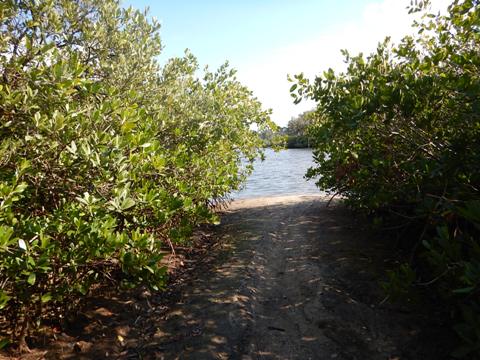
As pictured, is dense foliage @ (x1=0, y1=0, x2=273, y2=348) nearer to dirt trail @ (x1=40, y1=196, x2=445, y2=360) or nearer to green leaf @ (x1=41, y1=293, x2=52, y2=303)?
green leaf @ (x1=41, y1=293, x2=52, y2=303)

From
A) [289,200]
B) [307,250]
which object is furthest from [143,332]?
[289,200]

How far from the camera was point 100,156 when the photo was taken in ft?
10.9

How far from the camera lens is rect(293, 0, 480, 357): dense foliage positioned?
330cm

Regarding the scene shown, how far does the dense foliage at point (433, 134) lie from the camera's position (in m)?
3.30

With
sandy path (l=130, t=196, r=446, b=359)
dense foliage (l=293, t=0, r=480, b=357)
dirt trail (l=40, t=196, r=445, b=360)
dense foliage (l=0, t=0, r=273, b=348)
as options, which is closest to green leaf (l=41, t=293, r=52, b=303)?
dense foliage (l=0, t=0, r=273, b=348)

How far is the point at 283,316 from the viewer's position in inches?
190

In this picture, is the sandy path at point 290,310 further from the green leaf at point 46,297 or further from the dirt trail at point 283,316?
the green leaf at point 46,297

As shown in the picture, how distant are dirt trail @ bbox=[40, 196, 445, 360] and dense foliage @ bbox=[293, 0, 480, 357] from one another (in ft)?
2.53

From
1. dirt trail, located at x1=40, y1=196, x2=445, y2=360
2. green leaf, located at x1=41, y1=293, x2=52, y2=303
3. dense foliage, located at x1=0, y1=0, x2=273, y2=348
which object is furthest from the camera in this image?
dirt trail, located at x1=40, y1=196, x2=445, y2=360

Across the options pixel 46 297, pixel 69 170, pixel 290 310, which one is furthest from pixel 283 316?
pixel 69 170

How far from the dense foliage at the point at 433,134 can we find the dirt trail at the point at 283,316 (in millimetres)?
771

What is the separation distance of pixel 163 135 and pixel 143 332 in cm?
421

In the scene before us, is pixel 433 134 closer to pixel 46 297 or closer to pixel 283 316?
pixel 283 316

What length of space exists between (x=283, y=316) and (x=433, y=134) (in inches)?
144
